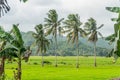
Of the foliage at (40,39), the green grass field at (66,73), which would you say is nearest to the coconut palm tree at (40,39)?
the foliage at (40,39)

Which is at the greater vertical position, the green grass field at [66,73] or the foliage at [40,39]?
the foliage at [40,39]

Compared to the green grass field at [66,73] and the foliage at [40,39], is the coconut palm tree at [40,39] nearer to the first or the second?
the foliage at [40,39]

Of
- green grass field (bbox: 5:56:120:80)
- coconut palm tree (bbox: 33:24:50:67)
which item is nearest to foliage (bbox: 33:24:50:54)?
coconut palm tree (bbox: 33:24:50:67)

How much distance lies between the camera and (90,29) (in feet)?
280

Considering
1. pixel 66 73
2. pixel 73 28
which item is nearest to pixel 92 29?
pixel 73 28

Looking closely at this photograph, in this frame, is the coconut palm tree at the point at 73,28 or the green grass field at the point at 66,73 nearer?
the green grass field at the point at 66,73

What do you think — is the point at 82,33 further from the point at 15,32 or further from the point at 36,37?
the point at 15,32

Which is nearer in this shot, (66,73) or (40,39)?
(66,73)

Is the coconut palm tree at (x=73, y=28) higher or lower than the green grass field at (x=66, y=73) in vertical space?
higher

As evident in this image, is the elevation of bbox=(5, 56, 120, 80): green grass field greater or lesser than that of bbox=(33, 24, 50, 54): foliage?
lesser

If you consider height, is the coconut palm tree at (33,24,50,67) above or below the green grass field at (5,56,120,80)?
above

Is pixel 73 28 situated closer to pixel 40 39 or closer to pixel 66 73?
pixel 40 39

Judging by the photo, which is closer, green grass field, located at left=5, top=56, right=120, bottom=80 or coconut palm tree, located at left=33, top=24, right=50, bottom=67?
green grass field, located at left=5, top=56, right=120, bottom=80

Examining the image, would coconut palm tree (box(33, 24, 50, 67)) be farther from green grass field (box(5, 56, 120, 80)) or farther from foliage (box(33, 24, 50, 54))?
green grass field (box(5, 56, 120, 80))
